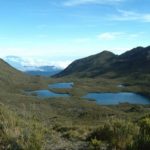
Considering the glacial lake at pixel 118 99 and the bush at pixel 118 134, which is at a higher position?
the bush at pixel 118 134

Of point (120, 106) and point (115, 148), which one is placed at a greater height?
point (115, 148)

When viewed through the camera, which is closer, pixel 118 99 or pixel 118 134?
pixel 118 134

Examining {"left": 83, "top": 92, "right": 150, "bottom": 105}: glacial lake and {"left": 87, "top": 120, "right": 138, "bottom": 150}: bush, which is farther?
{"left": 83, "top": 92, "right": 150, "bottom": 105}: glacial lake

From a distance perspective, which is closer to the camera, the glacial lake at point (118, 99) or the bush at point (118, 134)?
the bush at point (118, 134)

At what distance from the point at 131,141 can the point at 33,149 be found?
2871 mm

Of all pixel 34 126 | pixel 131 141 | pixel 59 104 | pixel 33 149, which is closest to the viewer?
pixel 33 149

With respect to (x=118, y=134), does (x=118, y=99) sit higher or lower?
lower

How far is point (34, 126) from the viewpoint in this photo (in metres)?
12.6

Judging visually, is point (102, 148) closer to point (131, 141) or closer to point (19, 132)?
point (131, 141)

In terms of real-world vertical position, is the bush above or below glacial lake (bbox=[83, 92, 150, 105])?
above

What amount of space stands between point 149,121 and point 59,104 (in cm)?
10790

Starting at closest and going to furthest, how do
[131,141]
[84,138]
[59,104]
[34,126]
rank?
[131,141] < [34,126] < [84,138] < [59,104]

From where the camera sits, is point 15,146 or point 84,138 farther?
point 84,138

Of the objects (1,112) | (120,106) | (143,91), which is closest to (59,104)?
(120,106)
